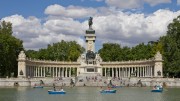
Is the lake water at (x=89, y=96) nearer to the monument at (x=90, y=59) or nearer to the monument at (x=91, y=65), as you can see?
the monument at (x=91, y=65)

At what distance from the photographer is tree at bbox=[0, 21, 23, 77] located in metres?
108

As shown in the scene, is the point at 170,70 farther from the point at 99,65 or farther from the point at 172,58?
the point at 99,65

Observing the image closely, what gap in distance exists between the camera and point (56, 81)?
335 feet

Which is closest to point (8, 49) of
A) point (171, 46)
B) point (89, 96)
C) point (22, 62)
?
point (22, 62)

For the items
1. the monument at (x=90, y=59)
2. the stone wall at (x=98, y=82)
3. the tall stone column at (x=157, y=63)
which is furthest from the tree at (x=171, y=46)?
the monument at (x=90, y=59)

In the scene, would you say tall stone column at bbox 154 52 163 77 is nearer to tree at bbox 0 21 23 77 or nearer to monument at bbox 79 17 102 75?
monument at bbox 79 17 102 75

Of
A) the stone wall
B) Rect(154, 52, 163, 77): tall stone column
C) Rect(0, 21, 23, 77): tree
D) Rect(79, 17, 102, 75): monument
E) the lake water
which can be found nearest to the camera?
the lake water

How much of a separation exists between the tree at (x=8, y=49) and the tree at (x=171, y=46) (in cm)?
4226

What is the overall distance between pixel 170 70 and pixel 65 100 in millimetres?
58068

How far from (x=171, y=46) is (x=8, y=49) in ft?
145

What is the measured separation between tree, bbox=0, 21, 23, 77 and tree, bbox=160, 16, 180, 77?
4226cm

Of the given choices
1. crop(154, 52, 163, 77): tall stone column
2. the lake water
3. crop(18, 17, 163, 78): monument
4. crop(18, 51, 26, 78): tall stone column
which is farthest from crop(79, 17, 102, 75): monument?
the lake water

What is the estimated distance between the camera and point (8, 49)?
108625mm

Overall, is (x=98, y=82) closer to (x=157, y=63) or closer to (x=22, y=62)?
(x=157, y=63)
